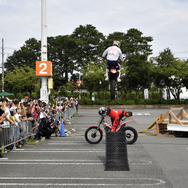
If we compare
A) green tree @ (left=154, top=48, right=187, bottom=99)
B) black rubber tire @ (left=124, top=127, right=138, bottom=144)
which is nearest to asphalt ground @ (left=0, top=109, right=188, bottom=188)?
black rubber tire @ (left=124, top=127, right=138, bottom=144)

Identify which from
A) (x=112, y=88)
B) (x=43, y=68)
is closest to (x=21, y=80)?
(x=43, y=68)

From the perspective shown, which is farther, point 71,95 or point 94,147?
point 71,95

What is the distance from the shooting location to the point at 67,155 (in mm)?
10633

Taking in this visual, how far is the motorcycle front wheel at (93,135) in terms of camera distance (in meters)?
12.9

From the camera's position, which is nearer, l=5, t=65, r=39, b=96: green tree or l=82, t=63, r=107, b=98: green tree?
l=82, t=63, r=107, b=98: green tree

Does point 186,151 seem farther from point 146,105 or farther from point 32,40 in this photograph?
point 32,40


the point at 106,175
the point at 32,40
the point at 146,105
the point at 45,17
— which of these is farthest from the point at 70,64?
the point at 106,175

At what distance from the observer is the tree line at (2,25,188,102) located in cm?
5397

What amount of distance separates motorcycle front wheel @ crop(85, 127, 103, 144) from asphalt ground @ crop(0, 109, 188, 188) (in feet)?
1.55

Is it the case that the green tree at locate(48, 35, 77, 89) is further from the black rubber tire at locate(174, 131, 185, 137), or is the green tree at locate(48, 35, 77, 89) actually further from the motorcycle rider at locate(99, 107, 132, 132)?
the motorcycle rider at locate(99, 107, 132, 132)

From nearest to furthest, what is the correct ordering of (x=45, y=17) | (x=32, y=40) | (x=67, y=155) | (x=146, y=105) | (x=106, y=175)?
(x=106, y=175)
(x=67, y=155)
(x=45, y=17)
(x=146, y=105)
(x=32, y=40)

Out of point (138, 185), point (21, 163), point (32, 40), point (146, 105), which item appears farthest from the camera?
point (32, 40)

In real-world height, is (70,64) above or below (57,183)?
above

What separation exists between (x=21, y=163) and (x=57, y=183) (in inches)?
106
